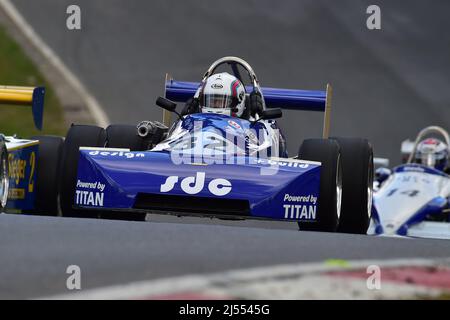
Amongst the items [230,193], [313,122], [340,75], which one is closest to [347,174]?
[230,193]

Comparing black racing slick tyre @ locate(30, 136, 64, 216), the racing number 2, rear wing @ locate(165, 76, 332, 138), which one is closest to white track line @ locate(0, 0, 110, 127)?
rear wing @ locate(165, 76, 332, 138)

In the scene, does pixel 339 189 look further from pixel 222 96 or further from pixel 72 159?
pixel 72 159

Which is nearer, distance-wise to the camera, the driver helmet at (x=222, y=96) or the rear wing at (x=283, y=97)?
the driver helmet at (x=222, y=96)

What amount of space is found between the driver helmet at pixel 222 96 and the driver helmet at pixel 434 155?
543 centimetres

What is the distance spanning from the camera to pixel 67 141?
8922mm

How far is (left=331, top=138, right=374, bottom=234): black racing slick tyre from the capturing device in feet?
29.7

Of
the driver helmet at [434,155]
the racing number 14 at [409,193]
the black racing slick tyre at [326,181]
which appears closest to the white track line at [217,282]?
the black racing slick tyre at [326,181]

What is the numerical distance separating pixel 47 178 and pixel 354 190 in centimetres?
261

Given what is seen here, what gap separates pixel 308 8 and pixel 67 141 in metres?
18.5

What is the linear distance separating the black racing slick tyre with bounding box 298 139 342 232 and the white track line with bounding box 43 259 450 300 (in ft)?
11.6

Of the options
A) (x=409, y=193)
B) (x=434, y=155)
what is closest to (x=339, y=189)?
(x=409, y=193)

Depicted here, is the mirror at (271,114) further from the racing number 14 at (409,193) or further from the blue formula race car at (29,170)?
the racing number 14 at (409,193)

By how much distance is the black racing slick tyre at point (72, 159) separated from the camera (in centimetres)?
852

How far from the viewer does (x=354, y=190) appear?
9055 mm
